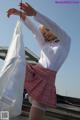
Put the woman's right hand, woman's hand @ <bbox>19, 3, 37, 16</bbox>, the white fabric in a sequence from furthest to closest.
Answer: the woman's right hand
woman's hand @ <bbox>19, 3, 37, 16</bbox>
the white fabric

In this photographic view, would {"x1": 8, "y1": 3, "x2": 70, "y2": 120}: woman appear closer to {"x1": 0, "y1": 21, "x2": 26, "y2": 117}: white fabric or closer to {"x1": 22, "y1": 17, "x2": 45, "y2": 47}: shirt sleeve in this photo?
{"x1": 22, "y1": 17, "x2": 45, "y2": 47}: shirt sleeve

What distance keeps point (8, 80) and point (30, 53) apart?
25.1 ft

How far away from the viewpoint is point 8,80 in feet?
8.50

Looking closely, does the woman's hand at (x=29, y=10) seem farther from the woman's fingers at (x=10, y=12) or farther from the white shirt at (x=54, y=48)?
the woman's fingers at (x=10, y=12)

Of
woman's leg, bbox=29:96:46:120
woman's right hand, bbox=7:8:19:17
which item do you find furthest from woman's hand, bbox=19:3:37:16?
woman's leg, bbox=29:96:46:120

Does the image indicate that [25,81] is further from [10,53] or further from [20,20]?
[20,20]

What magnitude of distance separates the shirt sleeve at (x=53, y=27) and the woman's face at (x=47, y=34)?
18 cm

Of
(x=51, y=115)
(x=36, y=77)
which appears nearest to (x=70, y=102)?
(x=51, y=115)

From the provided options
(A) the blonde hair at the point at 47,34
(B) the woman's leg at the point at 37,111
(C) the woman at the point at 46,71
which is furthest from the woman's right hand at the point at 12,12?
(B) the woman's leg at the point at 37,111

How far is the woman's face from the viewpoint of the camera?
118 inches

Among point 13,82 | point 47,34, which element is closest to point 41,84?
point 13,82

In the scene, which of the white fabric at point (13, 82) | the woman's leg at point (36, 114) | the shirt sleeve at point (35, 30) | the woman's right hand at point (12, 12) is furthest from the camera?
the shirt sleeve at point (35, 30)

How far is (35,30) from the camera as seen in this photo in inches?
120

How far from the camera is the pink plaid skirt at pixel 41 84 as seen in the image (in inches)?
112
